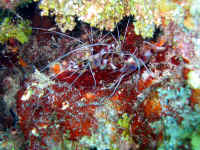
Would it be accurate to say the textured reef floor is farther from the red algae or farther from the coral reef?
the coral reef

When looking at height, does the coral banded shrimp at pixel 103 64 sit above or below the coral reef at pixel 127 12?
below

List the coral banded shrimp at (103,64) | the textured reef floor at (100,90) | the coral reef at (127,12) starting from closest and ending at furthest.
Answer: the coral reef at (127,12) → the textured reef floor at (100,90) → the coral banded shrimp at (103,64)

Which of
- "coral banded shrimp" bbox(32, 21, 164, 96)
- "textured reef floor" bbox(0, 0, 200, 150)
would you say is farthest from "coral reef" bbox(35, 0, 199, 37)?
"coral banded shrimp" bbox(32, 21, 164, 96)

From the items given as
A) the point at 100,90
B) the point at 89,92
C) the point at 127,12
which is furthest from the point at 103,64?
the point at 127,12

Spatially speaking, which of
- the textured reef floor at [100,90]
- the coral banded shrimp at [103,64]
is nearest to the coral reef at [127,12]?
the textured reef floor at [100,90]

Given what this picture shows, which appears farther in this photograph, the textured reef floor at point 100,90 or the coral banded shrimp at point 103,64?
the coral banded shrimp at point 103,64

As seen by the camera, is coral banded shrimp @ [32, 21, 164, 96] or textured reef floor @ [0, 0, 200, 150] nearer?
textured reef floor @ [0, 0, 200, 150]

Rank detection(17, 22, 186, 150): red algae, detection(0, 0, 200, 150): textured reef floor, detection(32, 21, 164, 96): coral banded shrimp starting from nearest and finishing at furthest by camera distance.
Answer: detection(0, 0, 200, 150): textured reef floor < detection(17, 22, 186, 150): red algae < detection(32, 21, 164, 96): coral banded shrimp

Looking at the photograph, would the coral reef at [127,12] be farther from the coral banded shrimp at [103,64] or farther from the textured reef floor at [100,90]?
the coral banded shrimp at [103,64]

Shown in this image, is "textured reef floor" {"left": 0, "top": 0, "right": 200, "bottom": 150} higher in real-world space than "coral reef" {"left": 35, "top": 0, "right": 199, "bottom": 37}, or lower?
Result: lower
